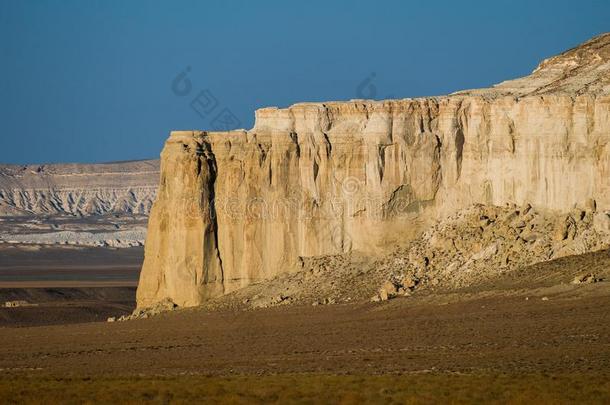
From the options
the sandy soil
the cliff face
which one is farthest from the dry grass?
the sandy soil

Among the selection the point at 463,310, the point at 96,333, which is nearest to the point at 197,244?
the point at 96,333

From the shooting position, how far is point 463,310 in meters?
48.1

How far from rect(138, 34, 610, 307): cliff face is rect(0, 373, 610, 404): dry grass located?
1550 cm

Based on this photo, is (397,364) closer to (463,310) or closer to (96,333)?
(463,310)

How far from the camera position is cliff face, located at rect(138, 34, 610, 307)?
166ft

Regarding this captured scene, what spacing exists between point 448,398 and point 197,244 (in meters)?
25.5

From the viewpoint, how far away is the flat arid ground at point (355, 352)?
1388 inches

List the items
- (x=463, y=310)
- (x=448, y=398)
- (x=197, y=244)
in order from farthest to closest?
(x=197, y=244) → (x=463, y=310) → (x=448, y=398)

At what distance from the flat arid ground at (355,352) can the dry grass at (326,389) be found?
0.04 meters

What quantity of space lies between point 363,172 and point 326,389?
19869 millimetres

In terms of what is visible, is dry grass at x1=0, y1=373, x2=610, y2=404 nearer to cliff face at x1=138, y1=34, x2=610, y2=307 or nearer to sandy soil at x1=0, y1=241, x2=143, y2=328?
cliff face at x1=138, y1=34, x2=610, y2=307

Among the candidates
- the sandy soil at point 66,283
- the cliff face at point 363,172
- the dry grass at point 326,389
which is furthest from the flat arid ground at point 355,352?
the sandy soil at point 66,283

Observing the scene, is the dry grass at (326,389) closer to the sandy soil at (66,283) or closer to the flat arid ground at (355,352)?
the flat arid ground at (355,352)

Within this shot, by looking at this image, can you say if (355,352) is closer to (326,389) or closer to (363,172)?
(326,389)
